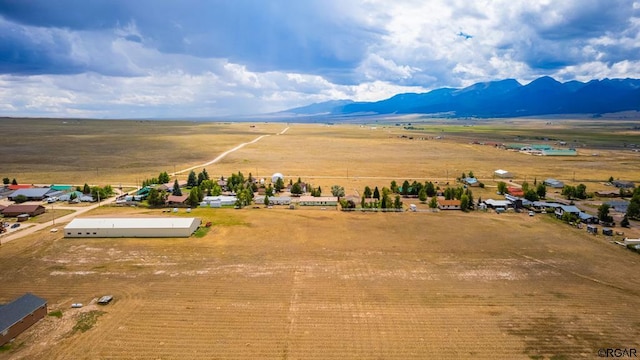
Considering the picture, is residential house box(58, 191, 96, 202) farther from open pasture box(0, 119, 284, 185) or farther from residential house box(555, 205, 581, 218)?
residential house box(555, 205, 581, 218)

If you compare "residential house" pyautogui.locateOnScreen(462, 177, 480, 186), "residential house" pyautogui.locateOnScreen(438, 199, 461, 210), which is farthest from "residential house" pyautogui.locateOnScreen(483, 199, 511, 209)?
"residential house" pyautogui.locateOnScreen(462, 177, 480, 186)

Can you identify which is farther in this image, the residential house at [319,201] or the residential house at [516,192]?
the residential house at [516,192]

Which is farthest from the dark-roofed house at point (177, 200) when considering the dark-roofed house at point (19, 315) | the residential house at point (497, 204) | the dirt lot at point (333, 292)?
the residential house at point (497, 204)

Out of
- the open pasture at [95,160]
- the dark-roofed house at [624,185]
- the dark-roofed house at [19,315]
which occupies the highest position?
the open pasture at [95,160]

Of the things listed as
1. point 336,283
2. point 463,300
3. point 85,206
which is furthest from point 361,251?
point 85,206

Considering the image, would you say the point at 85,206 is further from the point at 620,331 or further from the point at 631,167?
the point at 631,167

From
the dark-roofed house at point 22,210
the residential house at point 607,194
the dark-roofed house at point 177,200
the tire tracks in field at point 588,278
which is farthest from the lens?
the residential house at point 607,194

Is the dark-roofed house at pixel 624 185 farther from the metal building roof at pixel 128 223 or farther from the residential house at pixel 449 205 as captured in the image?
the metal building roof at pixel 128 223
